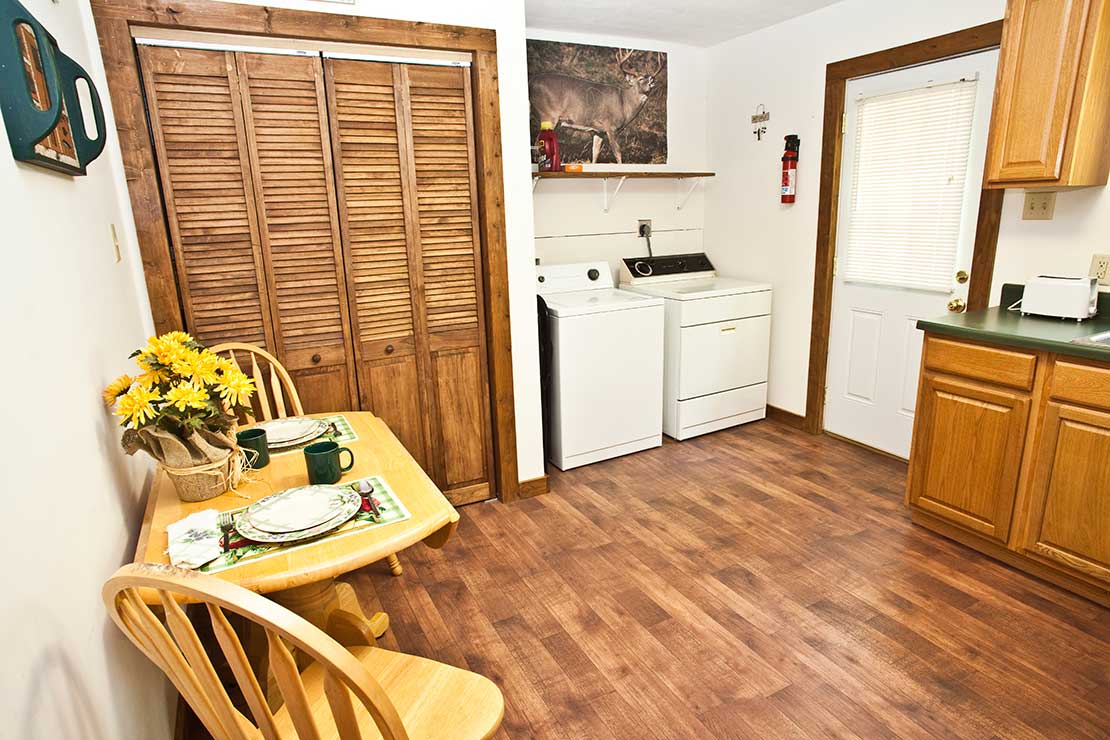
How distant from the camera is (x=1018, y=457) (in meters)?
2.19

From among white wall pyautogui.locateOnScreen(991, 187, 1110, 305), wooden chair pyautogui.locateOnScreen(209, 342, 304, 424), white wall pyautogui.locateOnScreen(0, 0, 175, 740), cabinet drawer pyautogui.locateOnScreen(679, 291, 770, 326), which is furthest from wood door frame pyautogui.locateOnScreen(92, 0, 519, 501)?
white wall pyautogui.locateOnScreen(991, 187, 1110, 305)

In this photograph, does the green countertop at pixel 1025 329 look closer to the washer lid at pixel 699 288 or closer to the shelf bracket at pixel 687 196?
the washer lid at pixel 699 288

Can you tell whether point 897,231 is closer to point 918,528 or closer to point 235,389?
point 918,528

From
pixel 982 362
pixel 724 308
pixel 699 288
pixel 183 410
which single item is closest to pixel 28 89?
pixel 183 410

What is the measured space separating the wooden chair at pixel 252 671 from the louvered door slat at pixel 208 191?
1.47 m

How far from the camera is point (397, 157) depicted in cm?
248

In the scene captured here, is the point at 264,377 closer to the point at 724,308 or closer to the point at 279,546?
the point at 279,546

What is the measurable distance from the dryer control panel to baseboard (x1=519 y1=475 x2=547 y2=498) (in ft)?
4.60

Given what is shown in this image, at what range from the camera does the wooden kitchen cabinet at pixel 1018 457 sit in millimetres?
2010

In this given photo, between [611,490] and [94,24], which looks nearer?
[94,24]

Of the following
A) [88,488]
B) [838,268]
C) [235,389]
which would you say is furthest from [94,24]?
[838,268]

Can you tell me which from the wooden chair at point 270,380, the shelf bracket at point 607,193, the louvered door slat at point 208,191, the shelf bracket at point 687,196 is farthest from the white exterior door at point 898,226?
the louvered door slat at point 208,191

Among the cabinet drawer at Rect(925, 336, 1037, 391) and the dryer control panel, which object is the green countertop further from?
the dryer control panel

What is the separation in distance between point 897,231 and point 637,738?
2736 millimetres
